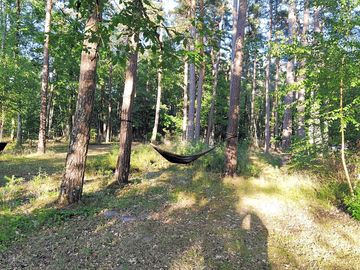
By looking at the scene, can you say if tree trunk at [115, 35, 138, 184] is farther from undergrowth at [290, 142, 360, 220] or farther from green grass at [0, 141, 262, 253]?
undergrowth at [290, 142, 360, 220]

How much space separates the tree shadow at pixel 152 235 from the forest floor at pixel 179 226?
0.04 feet

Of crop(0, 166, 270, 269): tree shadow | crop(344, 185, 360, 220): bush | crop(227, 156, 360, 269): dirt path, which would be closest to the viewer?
crop(0, 166, 270, 269): tree shadow

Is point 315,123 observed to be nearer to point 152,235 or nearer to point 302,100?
point 302,100

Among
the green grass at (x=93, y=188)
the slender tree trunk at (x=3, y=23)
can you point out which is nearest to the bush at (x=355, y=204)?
the green grass at (x=93, y=188)

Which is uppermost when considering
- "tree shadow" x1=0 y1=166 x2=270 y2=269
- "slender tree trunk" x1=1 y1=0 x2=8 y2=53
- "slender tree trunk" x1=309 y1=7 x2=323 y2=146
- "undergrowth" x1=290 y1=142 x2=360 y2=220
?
"slender tree trunk" x1=1 y1=0 x2=8 y2=53

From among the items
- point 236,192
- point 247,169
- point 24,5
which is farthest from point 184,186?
point 24,5

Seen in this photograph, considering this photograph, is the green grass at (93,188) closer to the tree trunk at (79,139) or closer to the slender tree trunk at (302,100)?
the tree trunk at (79,139)

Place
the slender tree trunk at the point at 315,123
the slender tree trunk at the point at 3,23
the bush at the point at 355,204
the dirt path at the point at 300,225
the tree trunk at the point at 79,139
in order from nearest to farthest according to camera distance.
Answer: the dirt path at the point at 300,225 → the bush at the point at 355,204 → the tree trunk at the point at 79,139 → the slender tree trunk at the point at 315,123 → the slender tree trunk at the point at 3,23

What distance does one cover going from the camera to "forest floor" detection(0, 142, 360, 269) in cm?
344

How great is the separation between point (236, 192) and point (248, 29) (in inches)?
653

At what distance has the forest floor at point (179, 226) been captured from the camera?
344cm

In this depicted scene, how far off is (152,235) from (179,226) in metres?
0.52

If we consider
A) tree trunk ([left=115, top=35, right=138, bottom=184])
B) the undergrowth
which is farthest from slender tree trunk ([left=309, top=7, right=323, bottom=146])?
tree trunk ([left=115, top=35, right=138, bottom=184])

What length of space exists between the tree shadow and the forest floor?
0.01 meters
